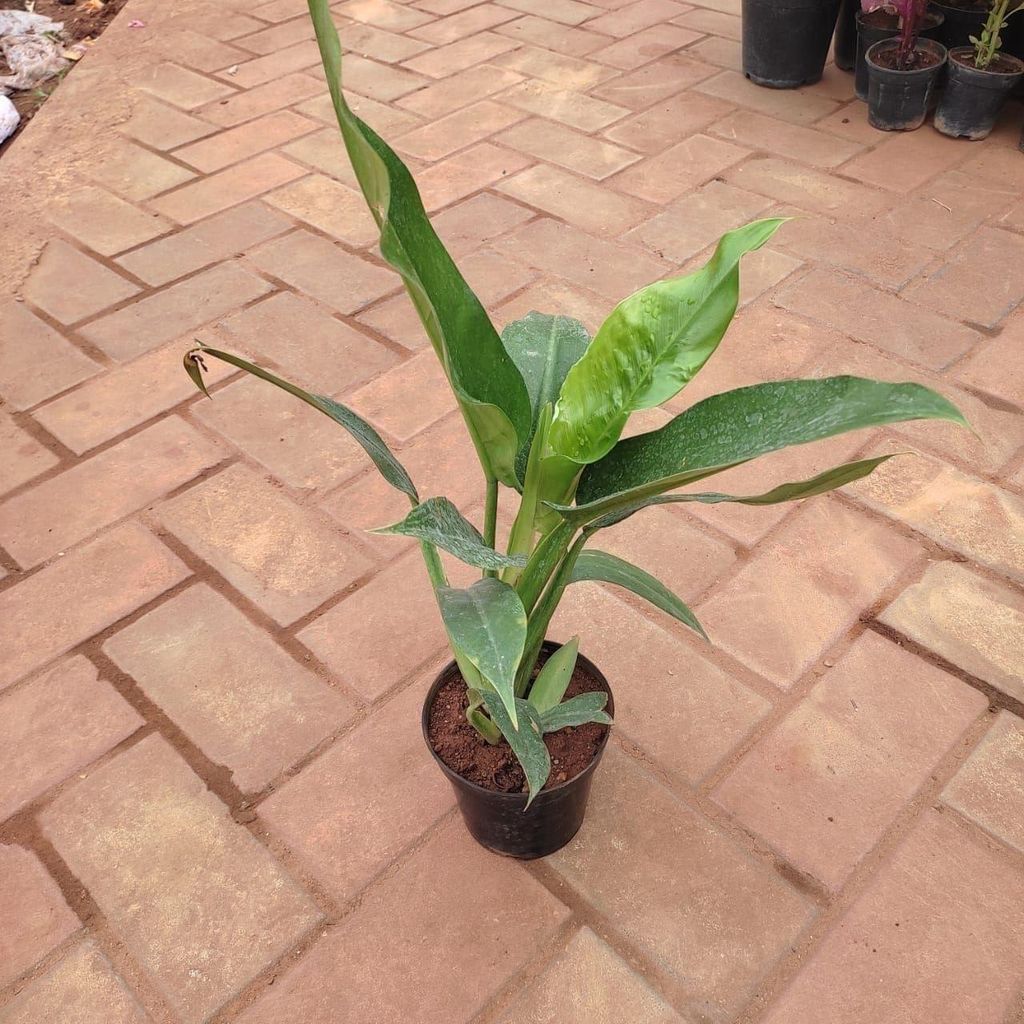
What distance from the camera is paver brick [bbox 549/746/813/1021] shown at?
136 cm

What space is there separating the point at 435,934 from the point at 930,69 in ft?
9.31

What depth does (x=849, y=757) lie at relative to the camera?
5.22 feet

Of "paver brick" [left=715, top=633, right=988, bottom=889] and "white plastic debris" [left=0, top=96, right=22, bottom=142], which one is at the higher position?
"white plastic debris" [left=0, top=96, right=22, bottom=142]

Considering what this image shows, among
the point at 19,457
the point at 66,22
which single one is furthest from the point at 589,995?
the point at 66,22

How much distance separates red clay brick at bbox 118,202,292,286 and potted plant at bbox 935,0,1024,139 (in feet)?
6.60

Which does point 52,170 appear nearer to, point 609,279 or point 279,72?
point 279,72

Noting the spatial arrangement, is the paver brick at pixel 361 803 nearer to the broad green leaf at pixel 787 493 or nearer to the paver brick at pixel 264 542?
the paver brick at pixel 264 542

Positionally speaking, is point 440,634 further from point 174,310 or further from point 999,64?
point 999,64

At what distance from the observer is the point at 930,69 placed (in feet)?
9.96

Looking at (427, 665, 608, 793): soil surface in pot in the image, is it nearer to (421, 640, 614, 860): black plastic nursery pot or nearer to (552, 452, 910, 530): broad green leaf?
(421, 640, 614, 860): black plastic nursery pot

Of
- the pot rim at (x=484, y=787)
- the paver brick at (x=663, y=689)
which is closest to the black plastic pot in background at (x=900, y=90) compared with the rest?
the paver brick at (x=663, y=689)

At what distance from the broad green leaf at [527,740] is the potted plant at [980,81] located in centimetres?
267

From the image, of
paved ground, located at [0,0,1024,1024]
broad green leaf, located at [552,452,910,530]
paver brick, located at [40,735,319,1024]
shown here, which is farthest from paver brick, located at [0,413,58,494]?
broad green leaf, located at [552,452,910,530]

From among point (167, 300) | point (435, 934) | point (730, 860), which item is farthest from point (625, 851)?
point (167, 300)
